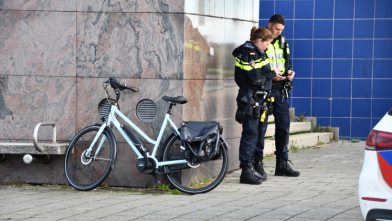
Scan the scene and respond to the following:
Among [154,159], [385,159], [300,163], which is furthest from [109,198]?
[300,163]

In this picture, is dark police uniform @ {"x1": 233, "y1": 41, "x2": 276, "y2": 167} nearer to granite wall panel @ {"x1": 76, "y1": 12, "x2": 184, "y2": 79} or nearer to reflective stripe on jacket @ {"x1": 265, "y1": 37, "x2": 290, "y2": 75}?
reflective stripe on jacket @ {"x1": 265, "y1": 37, "x2": 290, "y2": 75}

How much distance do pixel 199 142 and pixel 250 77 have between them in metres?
1.17

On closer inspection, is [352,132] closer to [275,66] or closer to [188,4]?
[275,66]

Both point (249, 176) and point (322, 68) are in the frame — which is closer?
point (249, 176)

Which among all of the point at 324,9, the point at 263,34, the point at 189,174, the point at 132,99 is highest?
the point at 324,9

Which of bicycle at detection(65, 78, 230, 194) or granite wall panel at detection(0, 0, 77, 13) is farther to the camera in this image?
granite wall panel at detection(0, 0, 77, 13)

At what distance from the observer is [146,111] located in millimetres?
6566

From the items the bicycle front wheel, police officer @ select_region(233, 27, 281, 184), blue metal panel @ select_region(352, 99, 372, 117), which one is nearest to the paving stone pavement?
the bicycle front wheel

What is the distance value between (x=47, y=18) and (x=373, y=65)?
7780 mm

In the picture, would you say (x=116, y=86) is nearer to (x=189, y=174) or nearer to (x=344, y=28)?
(x=189, y=174)

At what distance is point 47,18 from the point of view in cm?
671

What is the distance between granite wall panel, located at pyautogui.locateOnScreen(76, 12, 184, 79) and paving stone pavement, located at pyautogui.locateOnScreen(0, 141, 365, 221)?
1.43 meters

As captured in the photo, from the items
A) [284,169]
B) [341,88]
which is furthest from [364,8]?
[284,169]

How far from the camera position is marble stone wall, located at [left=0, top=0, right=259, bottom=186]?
647 centimetres
